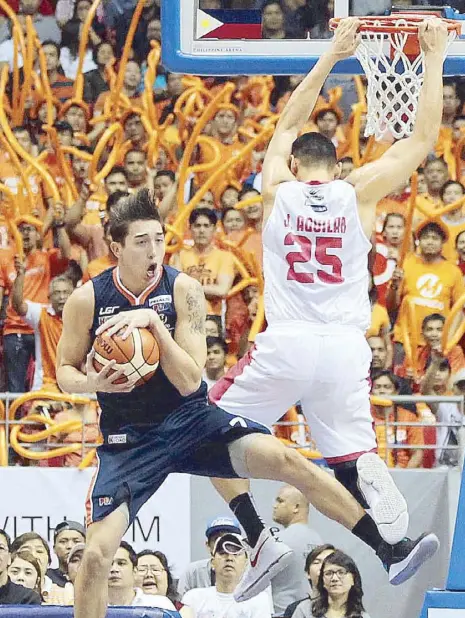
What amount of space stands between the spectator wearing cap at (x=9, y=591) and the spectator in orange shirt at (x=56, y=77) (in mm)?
6796

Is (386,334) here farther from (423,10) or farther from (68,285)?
(423,10)

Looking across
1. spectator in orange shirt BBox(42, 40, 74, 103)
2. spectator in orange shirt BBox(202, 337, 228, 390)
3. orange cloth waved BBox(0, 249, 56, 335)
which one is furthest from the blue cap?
spectator in orange shirt BBox(42, 40, 74, 103)

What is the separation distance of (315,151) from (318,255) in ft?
1.79

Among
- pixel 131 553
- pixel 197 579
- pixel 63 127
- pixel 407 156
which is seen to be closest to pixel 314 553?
pixel 197 579

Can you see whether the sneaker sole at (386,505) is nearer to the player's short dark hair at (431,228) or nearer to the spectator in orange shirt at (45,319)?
the spectator in orange shirt at (45,319)

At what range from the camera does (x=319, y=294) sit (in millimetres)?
7008

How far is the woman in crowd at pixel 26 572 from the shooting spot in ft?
28.9

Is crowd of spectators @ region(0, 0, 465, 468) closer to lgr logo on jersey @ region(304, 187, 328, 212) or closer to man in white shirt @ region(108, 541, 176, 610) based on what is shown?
man in white shirt @ region(108, 541, 176, 610)

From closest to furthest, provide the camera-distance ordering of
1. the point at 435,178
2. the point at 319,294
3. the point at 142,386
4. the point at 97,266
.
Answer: the point at 142,386, the point at 319,294, the point at 97,266, the point at 435,178

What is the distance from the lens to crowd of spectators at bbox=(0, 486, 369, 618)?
8781mm

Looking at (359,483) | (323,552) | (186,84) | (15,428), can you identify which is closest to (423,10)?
(359,483)

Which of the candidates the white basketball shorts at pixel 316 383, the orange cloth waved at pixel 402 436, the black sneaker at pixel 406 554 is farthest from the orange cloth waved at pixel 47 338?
the black sneaker at pixel 406 554

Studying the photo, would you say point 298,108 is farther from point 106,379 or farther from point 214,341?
point 214,341

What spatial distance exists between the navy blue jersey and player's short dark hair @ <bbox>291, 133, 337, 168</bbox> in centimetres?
103
